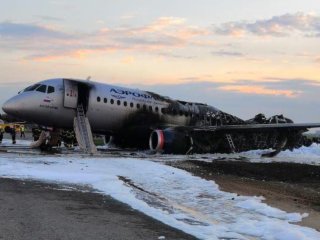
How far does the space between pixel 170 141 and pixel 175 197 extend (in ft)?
48.4

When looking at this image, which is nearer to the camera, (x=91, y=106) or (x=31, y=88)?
(x=31, y=88)

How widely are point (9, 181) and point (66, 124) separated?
13.2 metres

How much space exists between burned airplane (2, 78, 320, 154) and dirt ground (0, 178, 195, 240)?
537 inches

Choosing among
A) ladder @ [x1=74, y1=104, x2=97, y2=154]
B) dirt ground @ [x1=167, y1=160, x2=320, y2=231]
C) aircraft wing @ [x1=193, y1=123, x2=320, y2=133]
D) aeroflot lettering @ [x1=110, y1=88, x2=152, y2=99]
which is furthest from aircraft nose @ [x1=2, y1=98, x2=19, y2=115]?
aircraft wing @ [x1=193, y1=123, x2=320, y2=133]

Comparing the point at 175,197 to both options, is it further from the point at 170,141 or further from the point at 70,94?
the point at 70,94

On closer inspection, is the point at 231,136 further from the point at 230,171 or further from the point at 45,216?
the point at 45,216

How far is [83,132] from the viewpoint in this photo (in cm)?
2483

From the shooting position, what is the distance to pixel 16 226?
7.41 metres

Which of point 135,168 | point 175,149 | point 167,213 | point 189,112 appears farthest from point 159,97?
point 167,213

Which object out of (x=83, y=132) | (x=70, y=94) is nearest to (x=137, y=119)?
(x=83, y=132)

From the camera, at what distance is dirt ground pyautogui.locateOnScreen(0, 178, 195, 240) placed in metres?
7.11

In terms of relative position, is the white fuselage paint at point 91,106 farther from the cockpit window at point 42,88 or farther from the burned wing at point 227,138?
the burned wing at point 227,138

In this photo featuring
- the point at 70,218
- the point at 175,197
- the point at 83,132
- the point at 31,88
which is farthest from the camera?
the point at 31,88

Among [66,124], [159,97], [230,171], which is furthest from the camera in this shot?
[159,97]
